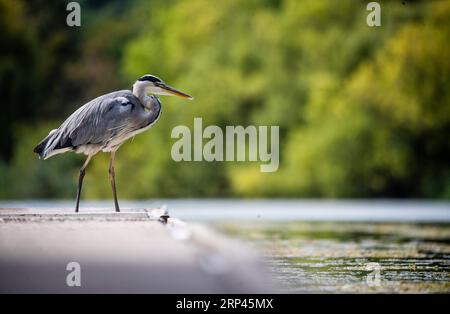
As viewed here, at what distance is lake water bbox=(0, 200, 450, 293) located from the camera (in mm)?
9227

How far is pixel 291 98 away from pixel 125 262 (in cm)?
2461

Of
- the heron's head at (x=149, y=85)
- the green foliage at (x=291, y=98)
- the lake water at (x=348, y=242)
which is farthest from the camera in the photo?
the green foliage at (x=291, y=98)

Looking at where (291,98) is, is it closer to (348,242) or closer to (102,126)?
(348,242)

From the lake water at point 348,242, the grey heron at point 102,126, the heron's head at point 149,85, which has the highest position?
the heron's head at point 149,85

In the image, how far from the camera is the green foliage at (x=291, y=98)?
2694 centimetres

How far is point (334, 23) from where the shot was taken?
29.7 metres

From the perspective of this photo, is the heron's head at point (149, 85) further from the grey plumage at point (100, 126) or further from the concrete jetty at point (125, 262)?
the concrete jetty at point (125, 262)

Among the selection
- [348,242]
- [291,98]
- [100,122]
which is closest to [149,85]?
[100,122]

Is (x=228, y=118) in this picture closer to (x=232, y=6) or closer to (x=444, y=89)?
(x=232, y=6)

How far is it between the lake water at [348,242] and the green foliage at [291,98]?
2.99 meters

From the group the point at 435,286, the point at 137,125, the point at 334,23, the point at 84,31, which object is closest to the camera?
the point at 435,286

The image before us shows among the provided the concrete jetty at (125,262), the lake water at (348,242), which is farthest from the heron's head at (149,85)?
the concrete jetty at (125,262)

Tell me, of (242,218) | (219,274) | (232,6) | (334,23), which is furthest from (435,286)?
(232,6)
